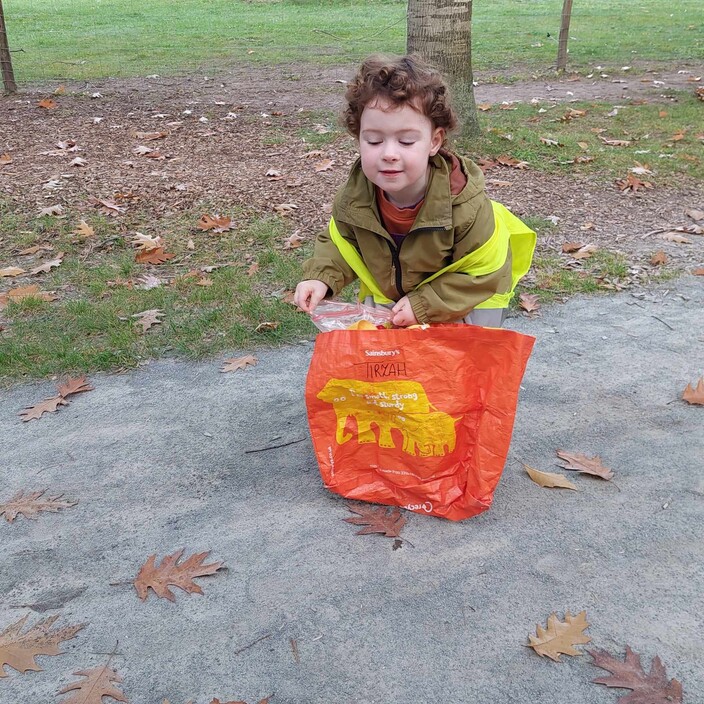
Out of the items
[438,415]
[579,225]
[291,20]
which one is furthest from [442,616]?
[291,20]

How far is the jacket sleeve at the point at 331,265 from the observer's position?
7.92 ft

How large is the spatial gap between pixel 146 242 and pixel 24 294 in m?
0.80

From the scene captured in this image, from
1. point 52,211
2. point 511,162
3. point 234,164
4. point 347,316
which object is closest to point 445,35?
point 511,162

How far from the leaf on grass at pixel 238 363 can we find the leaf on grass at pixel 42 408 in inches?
26.9

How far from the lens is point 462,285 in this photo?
2.23 m

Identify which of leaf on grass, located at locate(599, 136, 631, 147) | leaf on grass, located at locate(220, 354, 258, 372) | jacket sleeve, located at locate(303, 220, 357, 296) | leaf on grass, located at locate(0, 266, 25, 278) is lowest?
leaf on grass, located at locate(220, 354, 258, 372)

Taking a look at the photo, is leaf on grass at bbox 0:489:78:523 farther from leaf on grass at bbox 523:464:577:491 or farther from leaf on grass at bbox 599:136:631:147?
leaf on grass at bbox 599:136:631:147

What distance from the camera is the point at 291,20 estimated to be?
50.9ft

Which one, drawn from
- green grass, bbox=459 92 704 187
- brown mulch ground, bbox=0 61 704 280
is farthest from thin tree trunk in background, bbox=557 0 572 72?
green grass, bbox=459 92 704 187

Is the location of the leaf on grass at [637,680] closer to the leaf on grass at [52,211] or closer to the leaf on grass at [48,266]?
the leaf on grass at [48,266]

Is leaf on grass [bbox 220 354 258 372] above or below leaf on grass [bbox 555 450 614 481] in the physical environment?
below

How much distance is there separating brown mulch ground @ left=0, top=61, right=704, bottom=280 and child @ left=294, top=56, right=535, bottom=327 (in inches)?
85.4

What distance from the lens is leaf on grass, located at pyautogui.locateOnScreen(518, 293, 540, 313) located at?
3713 mm

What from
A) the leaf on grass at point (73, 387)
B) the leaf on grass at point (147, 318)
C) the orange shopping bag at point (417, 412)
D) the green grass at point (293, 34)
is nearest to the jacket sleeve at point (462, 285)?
the orange shopping bag at point (417, 412)
